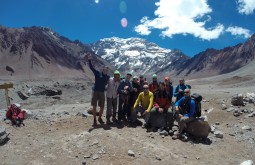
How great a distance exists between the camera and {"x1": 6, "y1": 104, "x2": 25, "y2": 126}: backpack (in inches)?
493

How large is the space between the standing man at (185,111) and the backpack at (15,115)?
5947 mm

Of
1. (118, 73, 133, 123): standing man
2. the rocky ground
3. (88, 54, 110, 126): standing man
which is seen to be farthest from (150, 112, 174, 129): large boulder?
(88, 54, 110, 126): standing man

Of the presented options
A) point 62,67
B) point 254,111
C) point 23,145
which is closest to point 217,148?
point 254,111

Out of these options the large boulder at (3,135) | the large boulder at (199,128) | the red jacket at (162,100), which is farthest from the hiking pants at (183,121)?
the large boulder at (3,135)

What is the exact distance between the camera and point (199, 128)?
11312mm

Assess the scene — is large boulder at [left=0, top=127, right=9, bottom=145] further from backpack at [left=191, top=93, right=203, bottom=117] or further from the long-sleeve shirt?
backpack at [left=191, top=93, right=203, bottom=117]

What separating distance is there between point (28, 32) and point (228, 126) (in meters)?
147

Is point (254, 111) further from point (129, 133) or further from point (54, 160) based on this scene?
point (54, 160)

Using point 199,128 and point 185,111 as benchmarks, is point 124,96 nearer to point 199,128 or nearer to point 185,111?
point 185,111

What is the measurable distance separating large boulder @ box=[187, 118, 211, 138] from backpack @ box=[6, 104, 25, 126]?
21.3 feet

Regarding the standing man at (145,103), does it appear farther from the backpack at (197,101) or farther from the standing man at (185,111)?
the backpack at (197,101)

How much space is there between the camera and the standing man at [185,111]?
36.8 feet

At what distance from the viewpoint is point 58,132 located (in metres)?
11.7

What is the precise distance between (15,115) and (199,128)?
7.03 m
